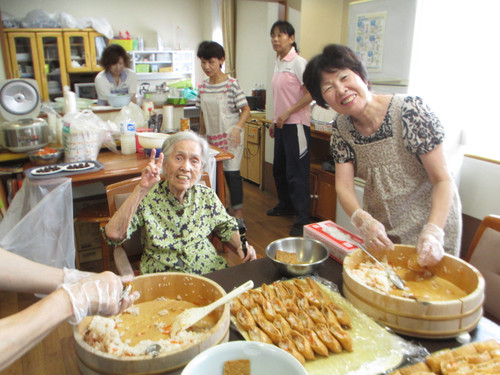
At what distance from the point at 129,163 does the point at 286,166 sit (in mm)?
1527

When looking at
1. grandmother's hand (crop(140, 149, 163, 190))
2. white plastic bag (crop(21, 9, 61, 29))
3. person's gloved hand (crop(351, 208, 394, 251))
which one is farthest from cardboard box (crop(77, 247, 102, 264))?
white plastic bag (crop(21, 9, 61, 29))

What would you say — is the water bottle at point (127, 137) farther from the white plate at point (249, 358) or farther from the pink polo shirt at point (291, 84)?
the white plate at point (249, 358)

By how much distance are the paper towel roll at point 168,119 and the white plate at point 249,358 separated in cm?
258

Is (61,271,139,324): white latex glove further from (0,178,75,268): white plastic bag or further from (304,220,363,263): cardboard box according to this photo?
(0,178,75,268): white plastic bag

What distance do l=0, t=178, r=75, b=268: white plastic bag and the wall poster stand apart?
2.72 meters

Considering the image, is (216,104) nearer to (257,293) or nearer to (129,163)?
(129,163)

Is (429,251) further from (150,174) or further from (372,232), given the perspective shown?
(150,174)

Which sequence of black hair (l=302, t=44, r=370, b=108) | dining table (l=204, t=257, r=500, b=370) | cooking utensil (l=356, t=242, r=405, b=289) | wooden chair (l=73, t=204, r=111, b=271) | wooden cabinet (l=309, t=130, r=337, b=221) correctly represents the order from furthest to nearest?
wooden cabinet (l=309, t=130, r=337, b=221), wooden chair (l=73, t=204, r=111, b=271), black hair (l=302, t=44, r=370, b=108), cooking utensil (l=356, t=242, r=405, b=289), dining table (l=204, t=257, r=500, b=370)

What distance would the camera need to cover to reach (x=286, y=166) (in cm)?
366

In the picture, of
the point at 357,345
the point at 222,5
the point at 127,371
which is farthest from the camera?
the point at 222,5

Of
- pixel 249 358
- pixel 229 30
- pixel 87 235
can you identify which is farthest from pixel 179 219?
pixel 229 30

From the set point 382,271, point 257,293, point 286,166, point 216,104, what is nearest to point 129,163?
point 216,104

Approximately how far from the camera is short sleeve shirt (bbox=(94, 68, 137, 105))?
454cm

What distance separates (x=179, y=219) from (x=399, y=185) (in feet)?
2.95
